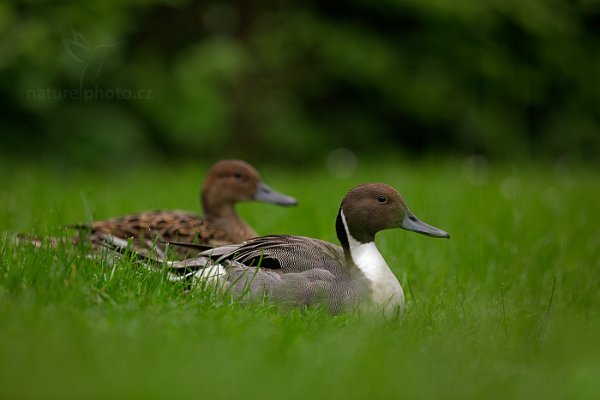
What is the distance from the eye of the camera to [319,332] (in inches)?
125

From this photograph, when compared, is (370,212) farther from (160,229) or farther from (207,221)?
(207,221)

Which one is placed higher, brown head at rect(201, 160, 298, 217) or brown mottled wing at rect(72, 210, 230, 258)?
brown head at rect(201, 160, 298, 217)

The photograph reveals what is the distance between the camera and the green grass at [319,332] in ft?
8.10

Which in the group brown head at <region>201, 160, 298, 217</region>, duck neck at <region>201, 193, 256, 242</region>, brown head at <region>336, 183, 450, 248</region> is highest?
brown head at <region>336, 183, 450, 248</region>

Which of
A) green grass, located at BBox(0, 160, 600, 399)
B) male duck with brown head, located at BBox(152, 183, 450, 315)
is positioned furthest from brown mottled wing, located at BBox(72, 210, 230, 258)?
male duck with brown head, located at BBox(152, 183, 450, 315)

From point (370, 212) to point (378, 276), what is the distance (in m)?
0.32

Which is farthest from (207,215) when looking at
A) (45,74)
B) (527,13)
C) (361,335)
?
(527,13)

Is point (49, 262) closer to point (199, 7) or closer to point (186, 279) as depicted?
point (186, 279)

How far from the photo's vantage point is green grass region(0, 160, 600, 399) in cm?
247

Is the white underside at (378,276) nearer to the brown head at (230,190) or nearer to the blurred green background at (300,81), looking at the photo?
the brown head at (230,190)

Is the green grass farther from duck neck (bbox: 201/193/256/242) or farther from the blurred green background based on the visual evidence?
the blurred green background

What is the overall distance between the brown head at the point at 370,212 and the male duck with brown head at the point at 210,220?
2.90ft

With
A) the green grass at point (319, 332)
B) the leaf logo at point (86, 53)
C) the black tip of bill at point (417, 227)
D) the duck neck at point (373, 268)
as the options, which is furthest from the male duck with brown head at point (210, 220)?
the leaf logo at point (86, 53)

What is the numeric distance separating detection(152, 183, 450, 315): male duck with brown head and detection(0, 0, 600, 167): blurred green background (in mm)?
5612
